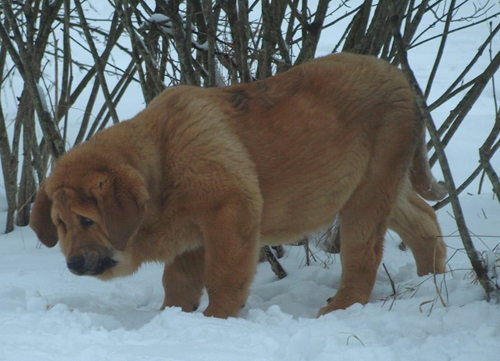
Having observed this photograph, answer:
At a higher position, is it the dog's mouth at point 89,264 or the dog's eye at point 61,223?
the dog's eye at point 61,223

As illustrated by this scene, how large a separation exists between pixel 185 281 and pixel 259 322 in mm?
1121

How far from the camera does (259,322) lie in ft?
11.3

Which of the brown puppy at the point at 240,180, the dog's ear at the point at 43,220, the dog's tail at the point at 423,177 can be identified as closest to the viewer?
the brown puppy at the point at 240,180

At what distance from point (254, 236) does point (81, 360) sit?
5.37 feet

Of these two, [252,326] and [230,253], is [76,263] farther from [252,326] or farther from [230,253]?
[252,326]

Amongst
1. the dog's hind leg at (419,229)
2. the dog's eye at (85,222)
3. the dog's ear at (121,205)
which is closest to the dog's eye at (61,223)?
the dog's eye at (85,222)

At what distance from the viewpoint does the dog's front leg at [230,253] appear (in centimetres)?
385

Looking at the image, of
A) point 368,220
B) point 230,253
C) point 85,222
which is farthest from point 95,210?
point 368,220

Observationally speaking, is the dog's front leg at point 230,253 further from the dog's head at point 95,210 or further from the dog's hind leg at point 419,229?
the dog's hind leg at point 419,229

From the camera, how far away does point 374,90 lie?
4414 mm

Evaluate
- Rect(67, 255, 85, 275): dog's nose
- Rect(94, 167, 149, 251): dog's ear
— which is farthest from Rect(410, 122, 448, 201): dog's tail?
Rect(67, 255, 85, 275): dog's nose

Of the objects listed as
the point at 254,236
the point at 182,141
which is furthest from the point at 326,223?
the point at 182,141

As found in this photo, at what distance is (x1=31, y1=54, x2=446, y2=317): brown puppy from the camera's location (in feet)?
12.4

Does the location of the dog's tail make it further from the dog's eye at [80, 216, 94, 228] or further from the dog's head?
the dog's eye at [80, 216, 94, 228]
